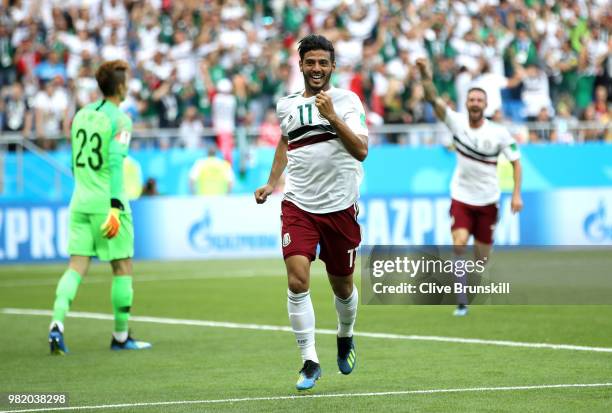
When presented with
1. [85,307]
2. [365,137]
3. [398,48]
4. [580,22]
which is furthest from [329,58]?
[580,22]

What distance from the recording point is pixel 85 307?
51.9 ft

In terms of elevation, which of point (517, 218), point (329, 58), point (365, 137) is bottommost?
point (517, 218)

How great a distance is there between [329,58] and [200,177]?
16.5 m

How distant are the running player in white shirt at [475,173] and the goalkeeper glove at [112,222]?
14.6ft

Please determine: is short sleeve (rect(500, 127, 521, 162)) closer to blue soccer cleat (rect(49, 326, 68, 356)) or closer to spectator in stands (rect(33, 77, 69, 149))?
blue soccer cleat (rect(49, 326, 68, 356))

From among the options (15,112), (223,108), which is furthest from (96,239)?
(223,108)

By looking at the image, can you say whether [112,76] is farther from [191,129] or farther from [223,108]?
[223,108]

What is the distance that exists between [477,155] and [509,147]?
38cm

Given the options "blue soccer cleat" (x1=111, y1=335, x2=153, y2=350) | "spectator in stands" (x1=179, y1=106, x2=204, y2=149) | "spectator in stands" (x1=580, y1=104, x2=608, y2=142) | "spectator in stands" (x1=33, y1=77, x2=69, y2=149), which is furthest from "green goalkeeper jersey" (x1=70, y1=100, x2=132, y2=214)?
"spectator in stands" (x1=580, y1=104, x2=608, y2=142)

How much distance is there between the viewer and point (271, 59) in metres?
26.9

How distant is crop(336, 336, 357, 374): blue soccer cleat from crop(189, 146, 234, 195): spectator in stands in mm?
15898

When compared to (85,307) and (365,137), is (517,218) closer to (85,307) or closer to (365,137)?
(85,307)

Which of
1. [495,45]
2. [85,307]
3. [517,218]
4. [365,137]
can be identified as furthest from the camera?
[495,45]

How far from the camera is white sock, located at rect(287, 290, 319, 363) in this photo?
27.9 feet
